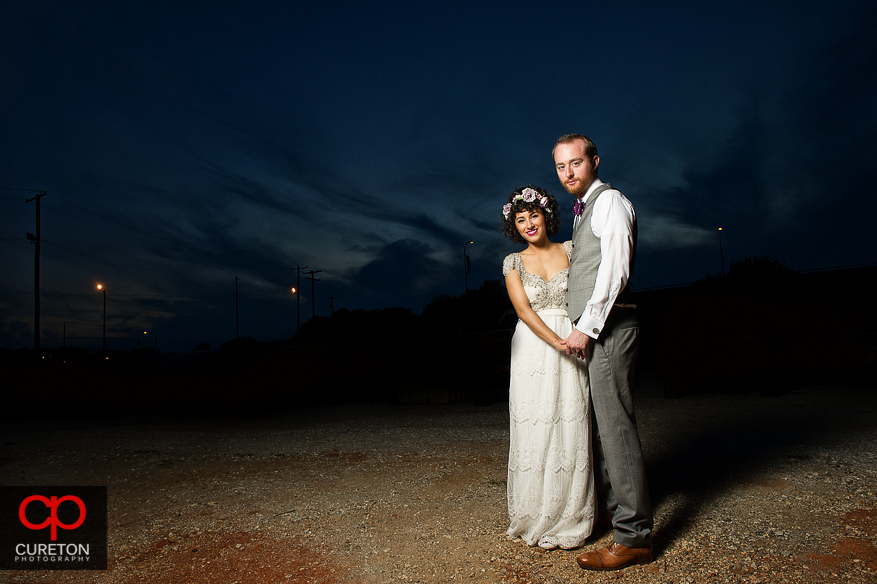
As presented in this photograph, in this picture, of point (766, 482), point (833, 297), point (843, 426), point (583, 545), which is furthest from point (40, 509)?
point (833, 297)

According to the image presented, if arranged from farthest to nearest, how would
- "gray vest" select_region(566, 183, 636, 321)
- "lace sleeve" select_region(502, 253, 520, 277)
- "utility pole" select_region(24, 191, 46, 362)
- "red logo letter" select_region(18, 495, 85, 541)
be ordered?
1. "utility pole" select_region(24, 191, 46, 362)
2. "red logo letter" select_region(18, 495, 85, 541)
3. "lace sleeve" select_region(502, 253, 520, 277)
4. "gray vest" select_region(566, 183, 636, 321)

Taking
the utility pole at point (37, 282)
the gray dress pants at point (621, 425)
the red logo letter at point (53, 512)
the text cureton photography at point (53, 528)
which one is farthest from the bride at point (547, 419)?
the utility pole at point (37, 282)

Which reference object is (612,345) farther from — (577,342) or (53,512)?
(53,512)

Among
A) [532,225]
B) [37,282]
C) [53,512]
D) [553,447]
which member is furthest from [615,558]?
[37,282]

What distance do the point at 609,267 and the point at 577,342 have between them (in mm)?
431

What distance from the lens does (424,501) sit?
13.0ft

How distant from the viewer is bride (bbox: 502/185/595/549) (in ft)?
9.64

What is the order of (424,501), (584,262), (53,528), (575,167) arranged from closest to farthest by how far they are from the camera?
(584,262) → (575,167) → (53,528) → (424,501)

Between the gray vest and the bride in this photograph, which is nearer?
the gray vest

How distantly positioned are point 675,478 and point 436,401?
6.90m

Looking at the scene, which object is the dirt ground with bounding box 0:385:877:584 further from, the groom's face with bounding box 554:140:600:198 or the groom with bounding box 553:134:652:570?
the groom's face with bounding box 554:140:600:198

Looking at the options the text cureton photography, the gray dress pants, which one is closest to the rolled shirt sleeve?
the gray dress pants

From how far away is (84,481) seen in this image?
4977 millimetres

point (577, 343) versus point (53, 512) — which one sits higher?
point (577, 343)
